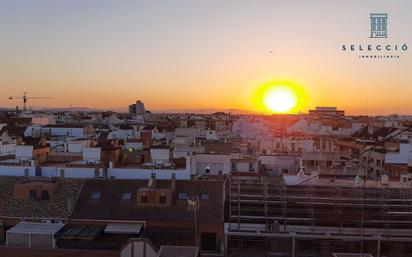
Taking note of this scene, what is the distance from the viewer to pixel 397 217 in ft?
48.1

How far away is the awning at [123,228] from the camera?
13.9m

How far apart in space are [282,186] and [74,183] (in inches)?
247

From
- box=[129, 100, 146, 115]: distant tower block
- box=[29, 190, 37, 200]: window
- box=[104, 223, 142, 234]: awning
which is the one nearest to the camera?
box=[104, 223, 142, 234]: awning

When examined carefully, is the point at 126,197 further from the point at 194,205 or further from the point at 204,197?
the point at 194,205

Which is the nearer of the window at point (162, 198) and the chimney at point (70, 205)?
the chimney at point (70, 205)

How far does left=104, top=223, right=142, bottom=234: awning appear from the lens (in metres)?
13.9

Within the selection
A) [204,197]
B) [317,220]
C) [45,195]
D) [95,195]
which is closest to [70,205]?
[95,195]

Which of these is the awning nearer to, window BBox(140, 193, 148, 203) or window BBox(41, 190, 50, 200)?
window BBox(140, 193, 148, 203)

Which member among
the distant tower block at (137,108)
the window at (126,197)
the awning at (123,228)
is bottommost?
the awning at (123,228)

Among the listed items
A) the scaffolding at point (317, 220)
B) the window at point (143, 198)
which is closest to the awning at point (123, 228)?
the window at point (143, 198)

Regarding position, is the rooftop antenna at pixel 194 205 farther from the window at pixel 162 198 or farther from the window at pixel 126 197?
the window at pixel 126 197

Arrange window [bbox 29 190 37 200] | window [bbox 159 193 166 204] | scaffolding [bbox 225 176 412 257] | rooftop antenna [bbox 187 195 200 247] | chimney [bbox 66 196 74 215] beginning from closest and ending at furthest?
rooftop antenna [bbox 187 195 200 247] → scaffolding [bbox 225 176 412 257] → chimney [bbox 66 196 74 215] → window [bbox 159 193 166 204] → window [bbox 29 190 37 200]

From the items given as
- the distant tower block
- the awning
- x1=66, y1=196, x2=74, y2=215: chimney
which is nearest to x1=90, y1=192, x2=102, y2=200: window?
x1=66, y1=196, x2=74, y2=215: chimney

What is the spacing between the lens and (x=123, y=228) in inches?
554
